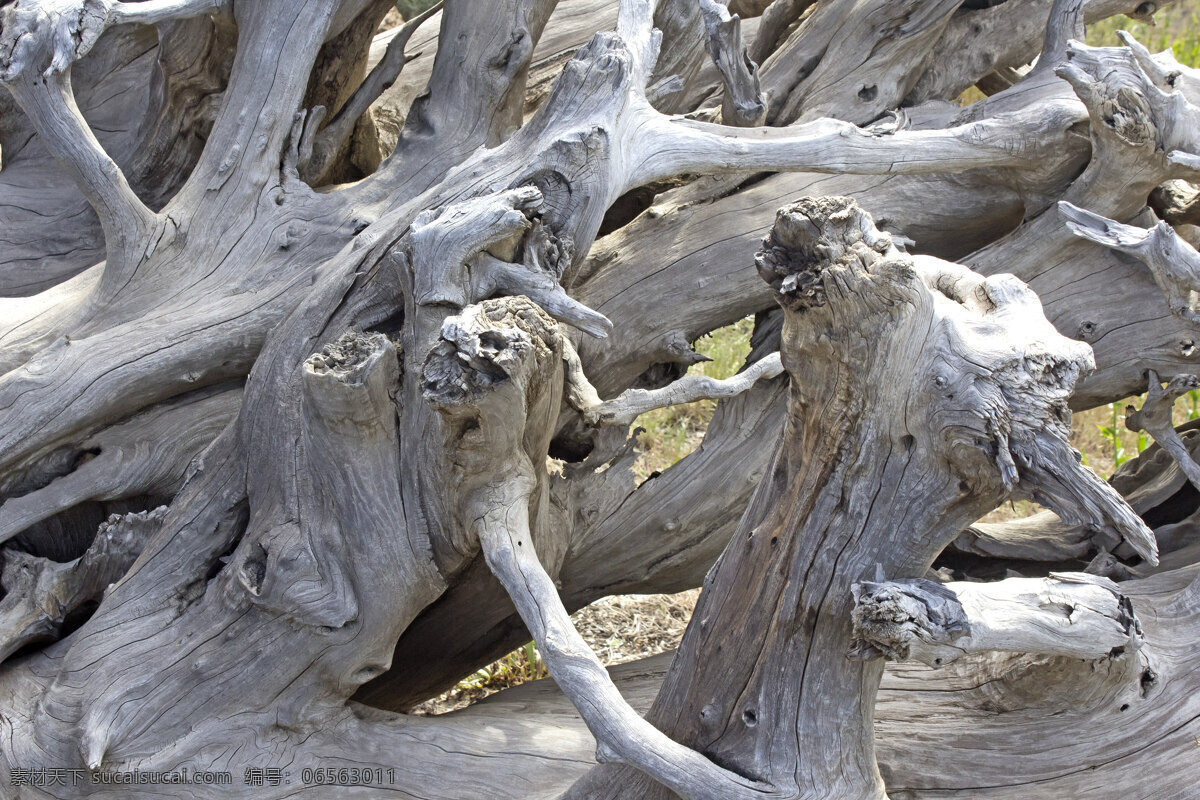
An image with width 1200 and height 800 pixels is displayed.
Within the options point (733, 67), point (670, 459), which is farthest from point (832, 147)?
point (670, 459)

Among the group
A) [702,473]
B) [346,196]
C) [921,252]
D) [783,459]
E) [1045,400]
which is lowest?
[702,473]

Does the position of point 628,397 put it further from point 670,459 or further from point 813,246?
point 670,459

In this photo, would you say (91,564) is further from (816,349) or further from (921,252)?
(921,252)

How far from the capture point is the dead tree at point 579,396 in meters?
2.07

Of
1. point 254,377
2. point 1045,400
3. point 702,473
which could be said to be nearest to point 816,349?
point 1045,400

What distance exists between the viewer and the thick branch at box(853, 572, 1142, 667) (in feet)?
6.16

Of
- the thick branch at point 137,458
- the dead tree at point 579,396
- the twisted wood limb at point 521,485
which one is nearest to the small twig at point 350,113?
the dead tree at point 579,396

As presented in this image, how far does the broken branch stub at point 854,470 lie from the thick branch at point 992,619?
5.8 inches

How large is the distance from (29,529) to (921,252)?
10.2 feet

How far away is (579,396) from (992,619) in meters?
1.27

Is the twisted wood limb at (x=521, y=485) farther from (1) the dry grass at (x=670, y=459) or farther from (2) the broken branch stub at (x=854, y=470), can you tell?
(1) the dry grass at (x=670, y=459)

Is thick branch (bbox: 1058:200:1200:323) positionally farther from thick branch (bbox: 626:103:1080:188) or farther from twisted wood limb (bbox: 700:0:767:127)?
twisted wood limb (bbox: 700:0:767:127)

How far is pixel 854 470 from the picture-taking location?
2.08 metres

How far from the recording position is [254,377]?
2.90 metres
